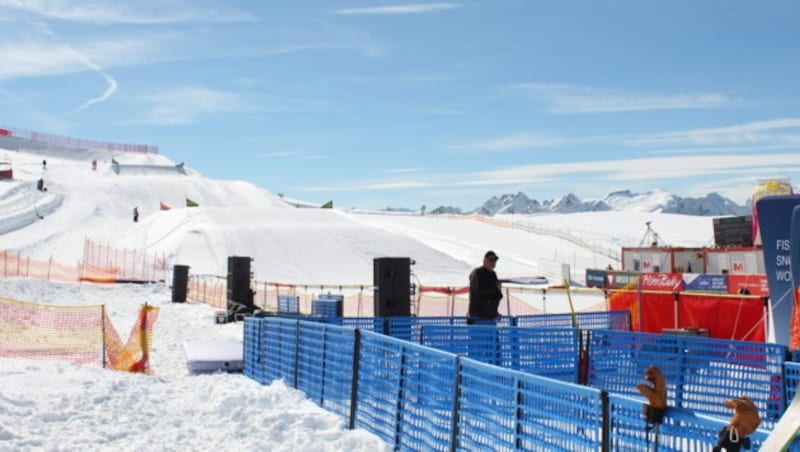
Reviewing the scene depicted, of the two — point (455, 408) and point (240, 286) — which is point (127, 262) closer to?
point (240, 286)

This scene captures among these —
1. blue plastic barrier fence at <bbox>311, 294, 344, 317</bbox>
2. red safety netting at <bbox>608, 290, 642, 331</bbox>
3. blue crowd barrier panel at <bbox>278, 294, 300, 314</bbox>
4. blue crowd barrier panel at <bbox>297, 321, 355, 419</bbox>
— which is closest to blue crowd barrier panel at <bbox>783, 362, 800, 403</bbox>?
blue crowd barrier panel at <bbox>297, 321, 355, 419</bbox>

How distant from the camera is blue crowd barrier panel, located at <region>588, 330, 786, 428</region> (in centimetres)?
848

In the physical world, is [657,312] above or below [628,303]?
below

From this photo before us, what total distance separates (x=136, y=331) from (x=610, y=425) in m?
15.4

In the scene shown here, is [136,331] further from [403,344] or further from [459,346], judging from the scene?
[403,344]

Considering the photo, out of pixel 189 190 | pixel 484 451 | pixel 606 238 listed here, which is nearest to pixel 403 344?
pixel 484 451

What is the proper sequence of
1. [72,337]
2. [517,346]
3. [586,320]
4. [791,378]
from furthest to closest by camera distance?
[72,337]
[586,320]
[517,346]
[791,378]

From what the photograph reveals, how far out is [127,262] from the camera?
49.2 m

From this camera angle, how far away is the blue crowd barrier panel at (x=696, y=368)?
8.48 metres

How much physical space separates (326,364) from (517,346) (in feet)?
9.34

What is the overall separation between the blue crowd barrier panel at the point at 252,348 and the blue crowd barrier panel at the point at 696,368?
504 centimetres

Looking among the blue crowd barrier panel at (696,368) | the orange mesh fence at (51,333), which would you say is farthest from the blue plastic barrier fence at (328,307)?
the blue crowd barrier panel at (696,368)

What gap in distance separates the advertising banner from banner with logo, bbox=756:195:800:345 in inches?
604

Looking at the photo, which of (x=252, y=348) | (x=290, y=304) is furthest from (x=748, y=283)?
(x=252, y=348)
